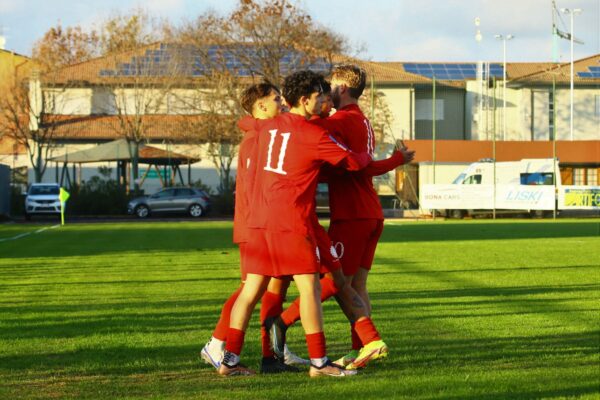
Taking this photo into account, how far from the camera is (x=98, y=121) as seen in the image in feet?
211

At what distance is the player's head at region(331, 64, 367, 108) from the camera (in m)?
7.53

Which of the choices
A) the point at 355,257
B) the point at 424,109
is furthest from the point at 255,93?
the point at 424,109

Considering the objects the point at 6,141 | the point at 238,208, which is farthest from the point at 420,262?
the point at 6,141

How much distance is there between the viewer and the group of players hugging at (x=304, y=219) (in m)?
6.72

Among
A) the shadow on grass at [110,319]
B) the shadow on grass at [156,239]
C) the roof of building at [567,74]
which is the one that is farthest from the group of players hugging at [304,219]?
the roof of building at [567,74]

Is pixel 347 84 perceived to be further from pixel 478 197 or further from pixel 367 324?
pixel 478 197


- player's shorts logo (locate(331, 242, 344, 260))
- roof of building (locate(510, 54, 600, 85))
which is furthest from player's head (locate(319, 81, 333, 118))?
roof of building (locate(510, 54, 600, 85))

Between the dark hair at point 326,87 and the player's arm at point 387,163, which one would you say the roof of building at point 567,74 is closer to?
the player's arm at point 387,163

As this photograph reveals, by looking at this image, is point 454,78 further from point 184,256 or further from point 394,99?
point 184,256

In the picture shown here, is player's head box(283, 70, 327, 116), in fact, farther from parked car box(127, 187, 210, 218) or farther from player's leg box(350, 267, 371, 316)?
parked car box(127, 187, 210, 218)

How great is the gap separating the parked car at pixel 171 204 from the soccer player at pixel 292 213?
130 ft

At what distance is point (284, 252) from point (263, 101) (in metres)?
1.41

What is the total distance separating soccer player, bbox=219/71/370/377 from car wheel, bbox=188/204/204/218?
39.7 m

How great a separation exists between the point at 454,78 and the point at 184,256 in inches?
2007
